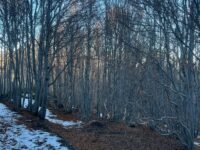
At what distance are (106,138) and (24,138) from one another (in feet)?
11.2

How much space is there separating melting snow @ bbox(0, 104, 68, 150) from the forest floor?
1.33ft

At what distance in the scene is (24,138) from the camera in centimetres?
1209

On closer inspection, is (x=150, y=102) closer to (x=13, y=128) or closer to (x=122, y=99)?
(x=122, y=99)

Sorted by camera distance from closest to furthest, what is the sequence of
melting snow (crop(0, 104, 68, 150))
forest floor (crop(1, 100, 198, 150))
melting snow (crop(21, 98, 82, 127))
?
melting snow (crop(0, 104, 68, 150)), forest floor (crop(1, 100, 198, 150)), melting snow (crop(21, 98, 82, 127))

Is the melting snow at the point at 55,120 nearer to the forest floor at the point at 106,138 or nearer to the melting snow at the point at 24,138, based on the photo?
the forest floor at the point at 106,138

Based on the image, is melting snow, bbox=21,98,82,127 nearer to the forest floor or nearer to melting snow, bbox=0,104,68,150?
the forest floor

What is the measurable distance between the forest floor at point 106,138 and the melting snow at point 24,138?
1.33 ft

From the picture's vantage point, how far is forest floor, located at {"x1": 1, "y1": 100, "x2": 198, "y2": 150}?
12.6 metres

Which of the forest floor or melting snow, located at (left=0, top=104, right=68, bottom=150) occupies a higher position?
melting snow, located at (left=0, top=104, right=68, bottom=150)

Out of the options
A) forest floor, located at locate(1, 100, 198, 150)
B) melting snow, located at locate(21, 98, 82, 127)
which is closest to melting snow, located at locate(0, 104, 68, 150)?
forest floor, located at locate(1, 100, 198, 150)

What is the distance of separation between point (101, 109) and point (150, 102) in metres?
6.96

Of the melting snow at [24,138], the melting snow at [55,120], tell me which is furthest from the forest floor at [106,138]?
the melting snow at [55,120]

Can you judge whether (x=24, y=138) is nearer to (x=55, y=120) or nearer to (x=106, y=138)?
(x=106, y=138)

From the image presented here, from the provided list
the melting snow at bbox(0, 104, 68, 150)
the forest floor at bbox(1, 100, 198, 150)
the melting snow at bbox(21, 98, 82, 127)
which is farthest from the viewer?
the melting snow at bbox(21, 98, 82, 127)
